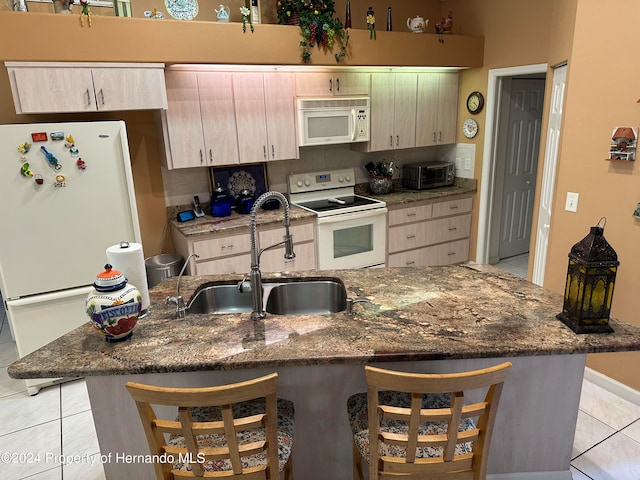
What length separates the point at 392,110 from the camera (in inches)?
178

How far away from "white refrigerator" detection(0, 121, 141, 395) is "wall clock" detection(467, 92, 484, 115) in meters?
3.49

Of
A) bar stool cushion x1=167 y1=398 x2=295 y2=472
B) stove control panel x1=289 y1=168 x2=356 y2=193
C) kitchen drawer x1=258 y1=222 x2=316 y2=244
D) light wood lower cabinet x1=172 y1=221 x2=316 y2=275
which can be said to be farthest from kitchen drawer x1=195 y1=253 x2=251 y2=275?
bar stool cushion x1=167 y1=398 x2=295 y2=472

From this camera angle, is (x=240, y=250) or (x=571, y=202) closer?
(x=571, y=202)

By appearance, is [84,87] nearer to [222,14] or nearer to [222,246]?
[222,14]

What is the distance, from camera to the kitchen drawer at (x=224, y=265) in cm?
357

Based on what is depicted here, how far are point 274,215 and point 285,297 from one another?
170cm

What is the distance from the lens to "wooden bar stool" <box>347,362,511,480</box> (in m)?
1.31

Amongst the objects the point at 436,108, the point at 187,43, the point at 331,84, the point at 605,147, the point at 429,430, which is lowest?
the point at 429,430

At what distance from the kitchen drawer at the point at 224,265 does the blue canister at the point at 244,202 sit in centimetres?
50

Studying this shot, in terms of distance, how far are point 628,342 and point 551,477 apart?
81 centimetres

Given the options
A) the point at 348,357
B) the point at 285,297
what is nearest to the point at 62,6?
the point at 285,297

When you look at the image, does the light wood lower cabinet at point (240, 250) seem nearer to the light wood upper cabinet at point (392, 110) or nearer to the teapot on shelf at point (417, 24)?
the light wood upper cabinet at point (392, 110)

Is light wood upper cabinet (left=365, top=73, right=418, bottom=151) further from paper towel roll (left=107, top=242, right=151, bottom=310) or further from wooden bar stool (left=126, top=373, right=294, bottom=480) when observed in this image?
wooden bar stool (left=126, top=373, right=294, bottom=480)

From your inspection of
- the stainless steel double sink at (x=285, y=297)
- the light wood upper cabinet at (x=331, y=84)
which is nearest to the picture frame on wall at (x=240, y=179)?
the light wood upper cabinet at (x=331, y=84)
